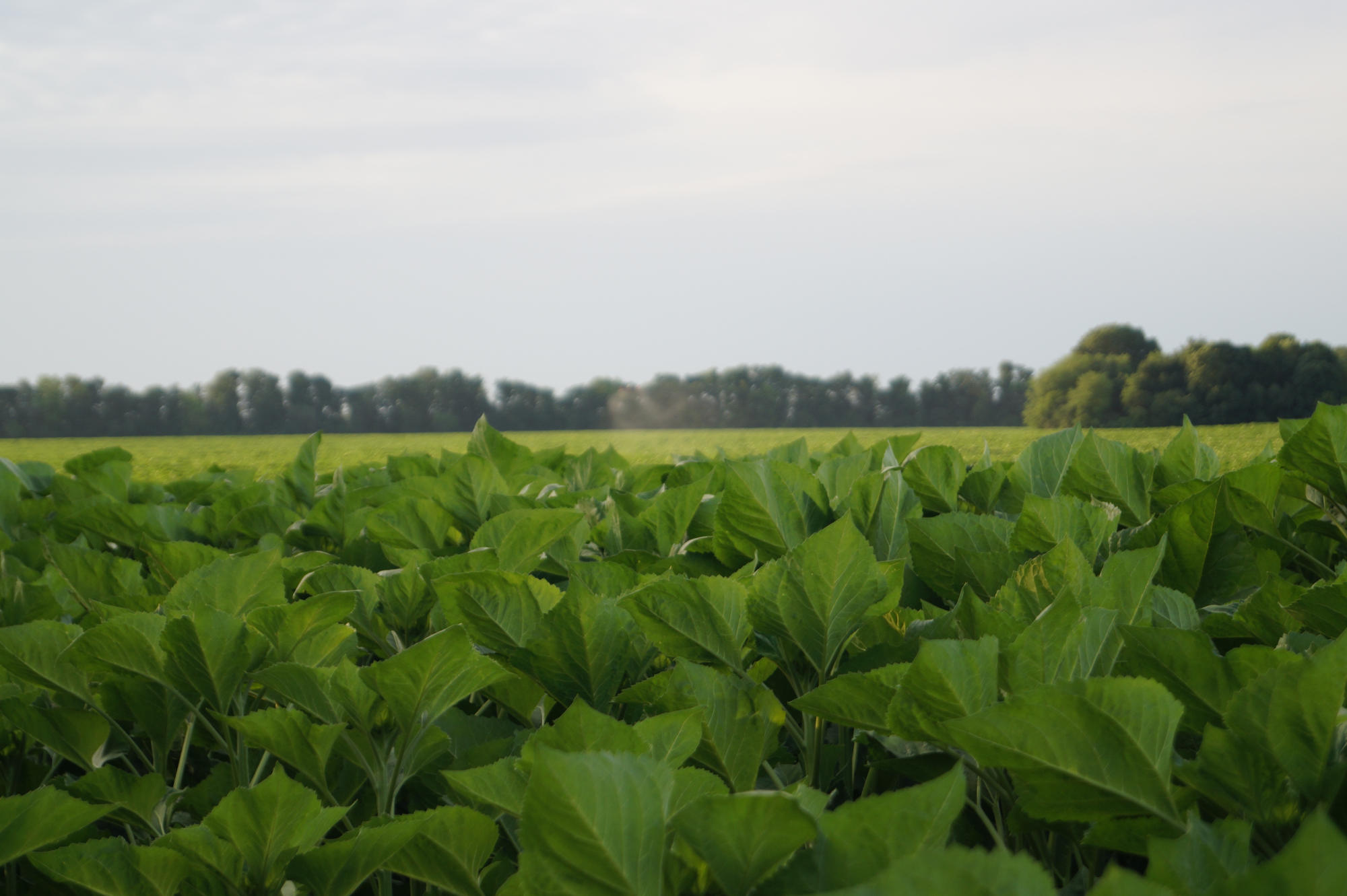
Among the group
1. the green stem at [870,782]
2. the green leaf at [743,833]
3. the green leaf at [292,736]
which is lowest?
the green stem at [870,782]

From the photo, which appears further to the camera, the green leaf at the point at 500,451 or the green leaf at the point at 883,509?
the green leaf at the point at 500,451

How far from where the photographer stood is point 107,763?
135 cm

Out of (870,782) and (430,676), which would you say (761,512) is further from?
(430,676)

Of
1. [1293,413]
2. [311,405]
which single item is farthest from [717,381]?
[311,405]

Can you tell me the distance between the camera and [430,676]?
99 cm

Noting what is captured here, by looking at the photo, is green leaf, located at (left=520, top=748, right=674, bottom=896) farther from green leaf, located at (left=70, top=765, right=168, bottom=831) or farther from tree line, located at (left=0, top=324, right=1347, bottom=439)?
tree line, located at (left=0, top=324, right=1347, bottom=439)

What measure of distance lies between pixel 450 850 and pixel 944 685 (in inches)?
18.7

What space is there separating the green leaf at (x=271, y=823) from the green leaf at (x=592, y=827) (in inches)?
15.6

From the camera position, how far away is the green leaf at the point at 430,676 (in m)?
0.96

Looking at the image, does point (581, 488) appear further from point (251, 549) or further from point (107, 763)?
point (107, 763)

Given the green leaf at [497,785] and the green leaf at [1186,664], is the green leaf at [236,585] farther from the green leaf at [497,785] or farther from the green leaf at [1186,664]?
the green leaf at [1186,664]

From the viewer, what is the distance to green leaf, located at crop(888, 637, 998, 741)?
0.75m

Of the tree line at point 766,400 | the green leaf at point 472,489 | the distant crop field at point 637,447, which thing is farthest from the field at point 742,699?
the tree line at point 766,400

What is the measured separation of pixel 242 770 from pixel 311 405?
55488mm
